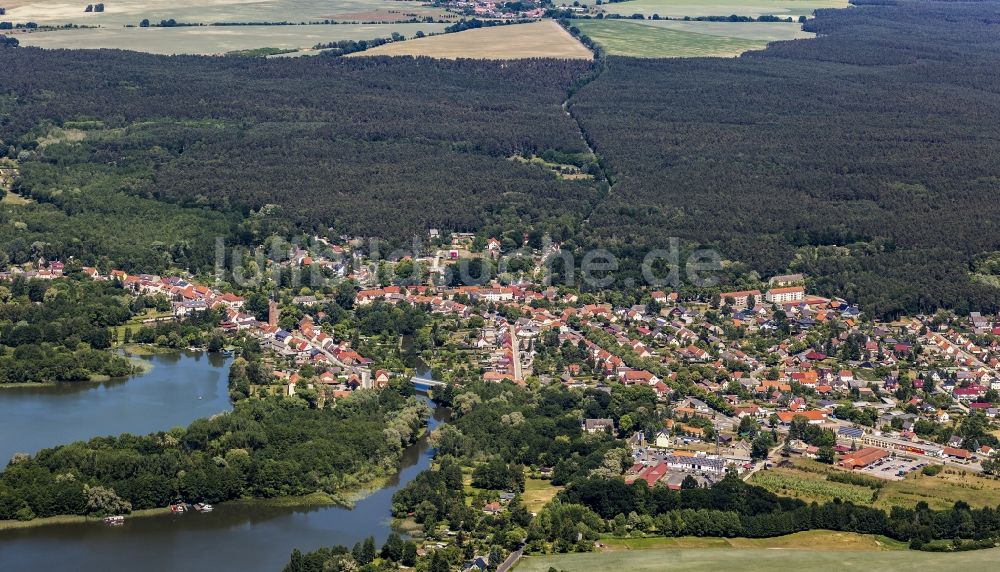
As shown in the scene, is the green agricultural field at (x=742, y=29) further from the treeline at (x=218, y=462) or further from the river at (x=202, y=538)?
the river at (x=202, y=538)

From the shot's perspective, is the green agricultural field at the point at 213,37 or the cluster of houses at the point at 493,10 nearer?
the green agricultural field at the point at 213,37

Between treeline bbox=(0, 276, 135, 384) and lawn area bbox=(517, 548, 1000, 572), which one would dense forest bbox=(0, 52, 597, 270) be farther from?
lawn area bbox=(517, 548, 1000, 572)

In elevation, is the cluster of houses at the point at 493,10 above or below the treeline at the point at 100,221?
above

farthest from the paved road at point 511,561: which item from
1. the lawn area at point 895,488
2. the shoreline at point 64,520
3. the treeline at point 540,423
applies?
the shoreline at point 64,520

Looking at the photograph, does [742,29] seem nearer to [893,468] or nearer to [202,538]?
[893,468]

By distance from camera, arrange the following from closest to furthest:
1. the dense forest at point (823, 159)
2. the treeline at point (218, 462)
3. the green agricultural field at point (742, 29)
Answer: the treeline at point (218, 462)
the dense forest at point (823, 159)
the green agricultural field at point (742, 29)

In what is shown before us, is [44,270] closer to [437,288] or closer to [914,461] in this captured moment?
[437,288]

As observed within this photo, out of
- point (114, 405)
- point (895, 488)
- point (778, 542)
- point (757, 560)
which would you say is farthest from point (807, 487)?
point (114, 405)

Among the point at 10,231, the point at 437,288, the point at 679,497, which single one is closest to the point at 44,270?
the point at 10,231
